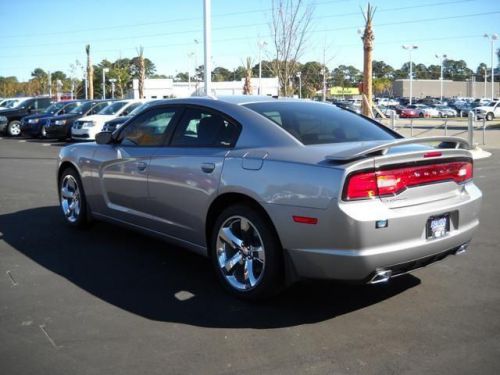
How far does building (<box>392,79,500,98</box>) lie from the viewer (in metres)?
127

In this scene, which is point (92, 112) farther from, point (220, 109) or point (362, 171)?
point (362, 171)

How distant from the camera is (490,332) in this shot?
3.86 meters

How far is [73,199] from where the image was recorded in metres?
6.94

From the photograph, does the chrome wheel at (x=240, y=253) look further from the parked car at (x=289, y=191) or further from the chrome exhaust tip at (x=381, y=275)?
the chrome exhaust tip at (x=381, y=275)

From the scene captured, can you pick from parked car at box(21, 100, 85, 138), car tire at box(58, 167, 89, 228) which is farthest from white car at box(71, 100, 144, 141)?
car tire at box(58, 167, 89, 228)

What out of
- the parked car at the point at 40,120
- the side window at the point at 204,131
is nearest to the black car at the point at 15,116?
the parked car at the point at 40,120

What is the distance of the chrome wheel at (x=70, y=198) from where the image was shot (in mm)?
6824

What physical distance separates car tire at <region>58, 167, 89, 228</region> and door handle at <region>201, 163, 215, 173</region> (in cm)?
245

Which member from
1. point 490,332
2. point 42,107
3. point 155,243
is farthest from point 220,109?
point 42,107

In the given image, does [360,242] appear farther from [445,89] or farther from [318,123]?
[445,89]

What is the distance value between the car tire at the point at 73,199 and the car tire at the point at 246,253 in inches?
100

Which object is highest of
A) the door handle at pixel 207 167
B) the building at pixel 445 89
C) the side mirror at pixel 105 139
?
the building at pixel 445 89

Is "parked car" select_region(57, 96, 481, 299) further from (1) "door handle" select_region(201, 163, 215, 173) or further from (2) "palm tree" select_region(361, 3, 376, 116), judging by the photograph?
(2) "palm tree" select_region(361, 3, 376, 116)

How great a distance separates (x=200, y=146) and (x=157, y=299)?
1339 millimetres
